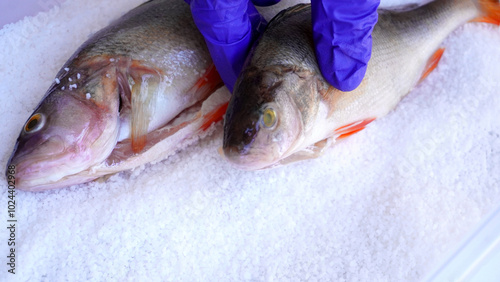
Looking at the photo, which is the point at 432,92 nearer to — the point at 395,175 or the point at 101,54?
the point at 395,175

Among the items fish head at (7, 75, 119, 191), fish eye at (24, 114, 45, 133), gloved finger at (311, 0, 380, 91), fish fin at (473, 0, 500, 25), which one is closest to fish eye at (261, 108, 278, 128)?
gloved finger at (311, 0, 380, 91)

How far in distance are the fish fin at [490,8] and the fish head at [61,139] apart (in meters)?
2.08

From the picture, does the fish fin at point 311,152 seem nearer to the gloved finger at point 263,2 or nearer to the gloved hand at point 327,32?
the gloved hand at point 327,32

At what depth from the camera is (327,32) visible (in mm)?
1579

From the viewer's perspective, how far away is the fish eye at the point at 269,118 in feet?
4.51

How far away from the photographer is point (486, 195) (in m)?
1.82

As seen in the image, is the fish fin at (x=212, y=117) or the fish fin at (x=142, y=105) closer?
the fish fin at (x=142, y=105)

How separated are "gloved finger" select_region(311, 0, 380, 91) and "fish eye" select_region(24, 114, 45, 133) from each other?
112 cm

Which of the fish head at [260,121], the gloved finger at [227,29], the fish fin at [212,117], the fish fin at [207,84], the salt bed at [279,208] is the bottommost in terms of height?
the salt bed at [279,208]

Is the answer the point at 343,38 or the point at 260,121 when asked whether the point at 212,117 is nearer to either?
the point at 260,121

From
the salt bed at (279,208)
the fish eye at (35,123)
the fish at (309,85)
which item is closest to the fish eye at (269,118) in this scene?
the fish at (309,85)

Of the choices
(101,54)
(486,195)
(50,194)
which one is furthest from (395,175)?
(50,194)

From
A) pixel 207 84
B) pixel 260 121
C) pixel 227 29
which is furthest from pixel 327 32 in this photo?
pixel 207 84

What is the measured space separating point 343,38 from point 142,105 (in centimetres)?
87
